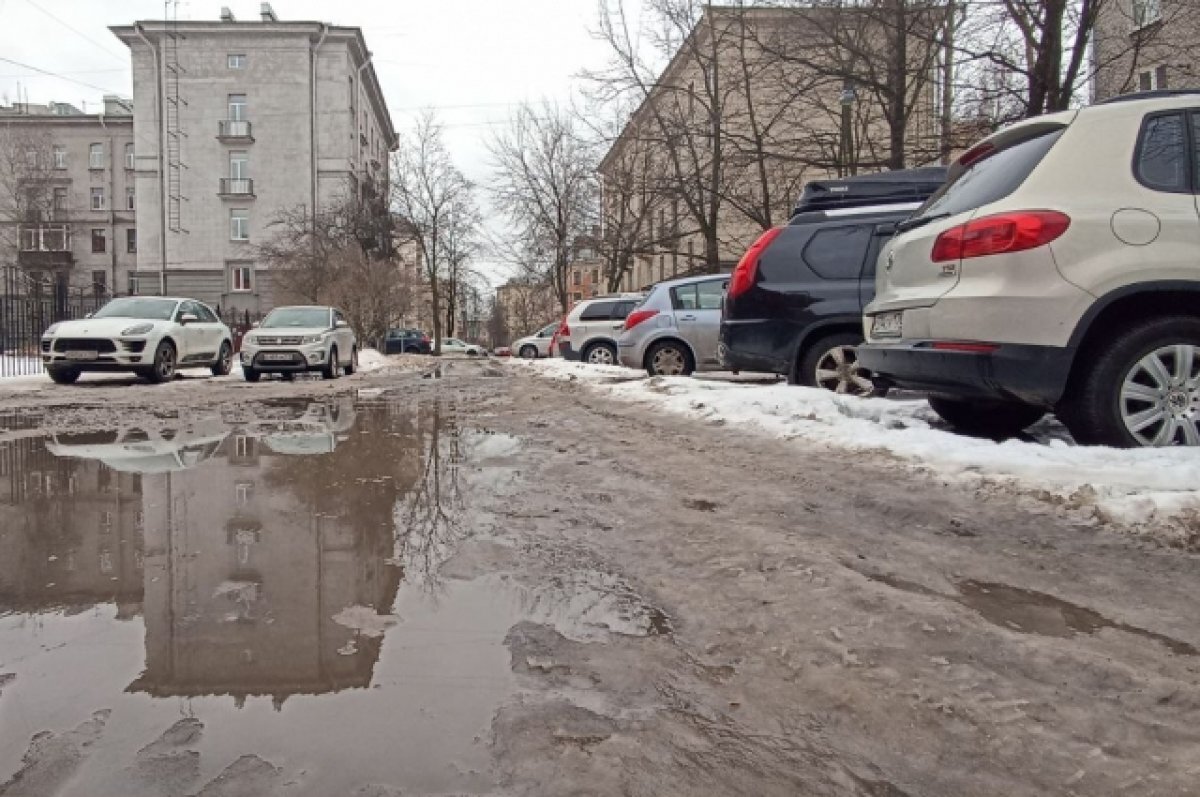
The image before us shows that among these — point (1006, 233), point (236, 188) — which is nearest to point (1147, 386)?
point (1006, 233)

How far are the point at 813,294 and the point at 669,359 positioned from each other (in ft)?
16.2

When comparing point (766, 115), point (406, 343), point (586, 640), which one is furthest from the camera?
point (406, 343)

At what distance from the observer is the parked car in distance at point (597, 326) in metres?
17.4

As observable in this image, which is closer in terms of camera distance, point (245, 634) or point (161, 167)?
point (245, 634)

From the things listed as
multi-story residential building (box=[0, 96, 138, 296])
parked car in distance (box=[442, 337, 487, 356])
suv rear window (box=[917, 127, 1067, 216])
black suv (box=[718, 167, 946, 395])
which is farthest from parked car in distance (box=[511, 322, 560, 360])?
multi-story residential building (box=[0, 96, 138, 296])

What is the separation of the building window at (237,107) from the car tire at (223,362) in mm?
34047

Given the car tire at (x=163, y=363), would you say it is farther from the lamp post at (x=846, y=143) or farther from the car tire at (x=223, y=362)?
the lamp post at (x=846, y=143)

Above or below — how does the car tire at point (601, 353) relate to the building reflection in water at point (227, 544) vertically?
above

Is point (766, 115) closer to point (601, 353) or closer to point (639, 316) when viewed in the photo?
point (601, 353)

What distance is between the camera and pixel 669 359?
12.2 meters

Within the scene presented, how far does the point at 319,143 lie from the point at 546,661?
4750cm

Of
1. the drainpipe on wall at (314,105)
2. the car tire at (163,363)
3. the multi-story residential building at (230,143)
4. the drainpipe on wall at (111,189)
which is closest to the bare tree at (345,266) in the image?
the drainpipe on wall at (314,105)

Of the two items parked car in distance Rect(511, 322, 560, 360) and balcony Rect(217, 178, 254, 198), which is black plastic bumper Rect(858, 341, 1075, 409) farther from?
balcony Rect(217, 178, 254, 198)

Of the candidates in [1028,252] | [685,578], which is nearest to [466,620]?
[685,578]
